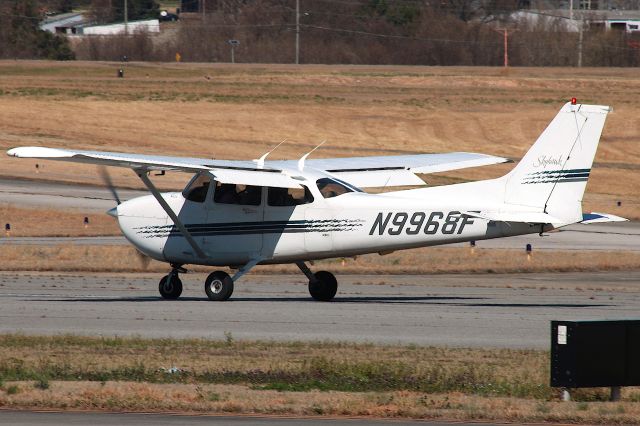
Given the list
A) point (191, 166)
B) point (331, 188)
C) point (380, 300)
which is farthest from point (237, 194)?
point (380, 300)

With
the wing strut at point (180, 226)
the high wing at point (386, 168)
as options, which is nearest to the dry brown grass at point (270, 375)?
the wing strut at point (180, 226)

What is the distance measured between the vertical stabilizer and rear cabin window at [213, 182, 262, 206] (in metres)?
4.64

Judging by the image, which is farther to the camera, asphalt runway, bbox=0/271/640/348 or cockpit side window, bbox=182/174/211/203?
cockpit side window, bbox=182/174/211/203

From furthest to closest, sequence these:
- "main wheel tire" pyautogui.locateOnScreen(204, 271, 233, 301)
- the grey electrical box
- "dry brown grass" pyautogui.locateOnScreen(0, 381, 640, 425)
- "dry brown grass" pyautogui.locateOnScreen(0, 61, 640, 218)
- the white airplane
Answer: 1. "dry brown grass" pyautogui.locateOnScreen(0, 61, 640, 218)
2. "main wheel tire" pyautogui.locateOnScreen(204, 271, 233, 301)
3. the white airplane
4. the grey electrical box
5. "dry brown grass" pyautogui.locateOnScreen(0, 381, 640, 425)

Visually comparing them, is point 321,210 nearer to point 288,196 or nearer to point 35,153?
point 288,196

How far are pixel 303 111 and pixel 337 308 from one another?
149 feet

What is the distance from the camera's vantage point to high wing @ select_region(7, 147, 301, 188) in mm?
19156

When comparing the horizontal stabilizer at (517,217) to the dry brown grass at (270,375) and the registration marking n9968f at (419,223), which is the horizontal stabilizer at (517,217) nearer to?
the registration marking n9968f at (419,223)

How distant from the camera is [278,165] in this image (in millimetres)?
22688

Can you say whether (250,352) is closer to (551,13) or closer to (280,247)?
(280,247)

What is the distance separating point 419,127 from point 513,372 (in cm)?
4891

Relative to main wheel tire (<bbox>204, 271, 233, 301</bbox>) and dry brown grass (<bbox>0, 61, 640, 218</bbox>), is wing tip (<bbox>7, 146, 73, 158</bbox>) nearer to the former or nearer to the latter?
main wheel tire (<bbox>204, 271, 233, 301</bbox>)

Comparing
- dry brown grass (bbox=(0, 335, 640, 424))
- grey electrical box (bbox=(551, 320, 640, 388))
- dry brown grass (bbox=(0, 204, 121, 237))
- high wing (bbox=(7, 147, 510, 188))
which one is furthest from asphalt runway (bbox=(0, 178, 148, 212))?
grey electrical box (bbox=(551, 320, 640, 388))

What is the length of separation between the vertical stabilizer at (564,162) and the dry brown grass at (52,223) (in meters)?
18.6
